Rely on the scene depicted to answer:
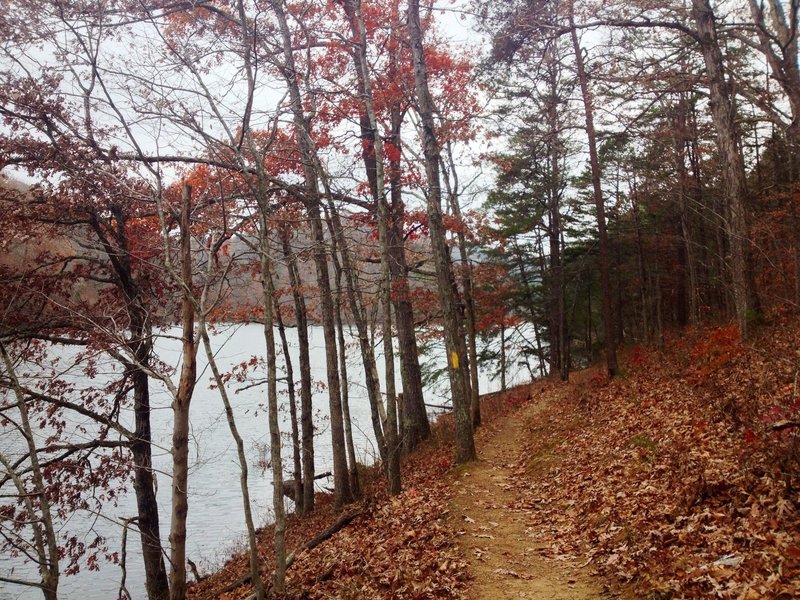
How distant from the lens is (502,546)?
7.37 meters

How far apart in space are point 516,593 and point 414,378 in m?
11.0

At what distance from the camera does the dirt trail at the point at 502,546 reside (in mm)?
5941

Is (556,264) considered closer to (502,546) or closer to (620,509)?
(620,509)

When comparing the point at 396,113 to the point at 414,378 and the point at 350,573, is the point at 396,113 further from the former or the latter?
the point at 350,573

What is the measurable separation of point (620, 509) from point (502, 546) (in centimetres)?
159

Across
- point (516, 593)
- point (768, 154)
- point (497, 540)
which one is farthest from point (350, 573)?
point (768, 154)

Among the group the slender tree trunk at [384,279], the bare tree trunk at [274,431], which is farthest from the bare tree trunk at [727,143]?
the bare tree trunk at [274,431]

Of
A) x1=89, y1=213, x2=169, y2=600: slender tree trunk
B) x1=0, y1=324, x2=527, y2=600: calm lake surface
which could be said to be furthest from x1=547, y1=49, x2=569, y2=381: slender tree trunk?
x1=89, y1=213, x2=169, y2=600: slender tree trunk

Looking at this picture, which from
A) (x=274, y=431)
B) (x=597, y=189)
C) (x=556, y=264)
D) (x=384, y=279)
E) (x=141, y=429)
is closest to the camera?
(x=274, y=431)

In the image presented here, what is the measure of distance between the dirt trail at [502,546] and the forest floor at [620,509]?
26 mm

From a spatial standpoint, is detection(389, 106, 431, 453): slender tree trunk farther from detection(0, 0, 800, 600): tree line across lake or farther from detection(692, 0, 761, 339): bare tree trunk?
detection(692, 0, 761, 339): bare tree trunk

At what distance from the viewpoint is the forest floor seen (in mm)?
5129

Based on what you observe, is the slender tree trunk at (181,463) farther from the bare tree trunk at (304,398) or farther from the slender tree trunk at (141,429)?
the bare tree trunk at (304,398)

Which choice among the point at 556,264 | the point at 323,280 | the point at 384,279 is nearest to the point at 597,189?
the point at 323,280
